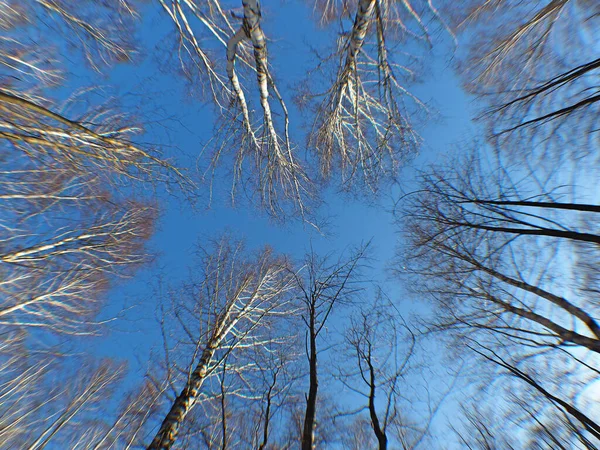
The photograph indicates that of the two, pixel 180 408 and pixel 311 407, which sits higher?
pixel 311 407

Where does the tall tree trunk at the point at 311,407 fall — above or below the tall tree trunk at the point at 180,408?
above

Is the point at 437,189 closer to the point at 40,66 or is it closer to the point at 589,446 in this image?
the point at 589,446

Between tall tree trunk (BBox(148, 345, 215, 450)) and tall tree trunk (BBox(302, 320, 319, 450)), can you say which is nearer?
tall tree trunk (BBox(302, 320, 319, 450))

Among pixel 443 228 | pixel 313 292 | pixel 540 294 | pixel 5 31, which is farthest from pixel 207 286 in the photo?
pixel 540 294

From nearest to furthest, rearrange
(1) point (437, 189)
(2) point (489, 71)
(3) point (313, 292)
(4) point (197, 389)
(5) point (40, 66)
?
(5) point (40, 66)
(3) point (313, 292)
(4) point (197, 389)
(2) point (489, 71)
(1) point (437, 189)

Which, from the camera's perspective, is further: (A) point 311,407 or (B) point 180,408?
(B) point 180,408

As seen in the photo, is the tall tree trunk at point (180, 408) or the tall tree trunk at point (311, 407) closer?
the tall tree trunk at point (311, 407)

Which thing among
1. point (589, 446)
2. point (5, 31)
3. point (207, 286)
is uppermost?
point (5, 31)

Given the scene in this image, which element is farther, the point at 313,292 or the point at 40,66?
the point at 313,292

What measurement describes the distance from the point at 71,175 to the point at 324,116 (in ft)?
19.5

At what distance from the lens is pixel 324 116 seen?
4.38 m

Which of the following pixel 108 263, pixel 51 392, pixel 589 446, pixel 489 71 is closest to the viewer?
pixel 589 446

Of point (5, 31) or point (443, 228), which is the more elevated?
point (5, 31)

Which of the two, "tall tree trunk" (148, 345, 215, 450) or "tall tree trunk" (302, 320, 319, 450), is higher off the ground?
"tall tree trunk" (302, 320, 319, 450)
